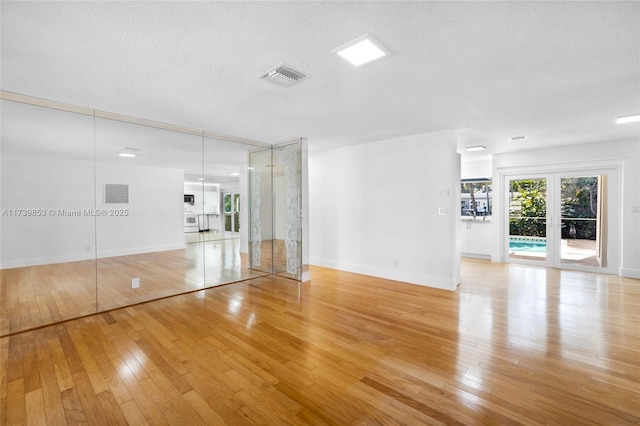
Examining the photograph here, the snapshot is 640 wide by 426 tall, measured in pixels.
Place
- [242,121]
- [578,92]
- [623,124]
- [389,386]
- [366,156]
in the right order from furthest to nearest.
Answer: [366,156] < [623,124] < [242,121] < [578,92] < [389,386]

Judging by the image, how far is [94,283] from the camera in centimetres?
387

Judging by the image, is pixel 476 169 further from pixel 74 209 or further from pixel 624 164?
pixel 74 209

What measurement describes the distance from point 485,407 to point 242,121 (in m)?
4.17

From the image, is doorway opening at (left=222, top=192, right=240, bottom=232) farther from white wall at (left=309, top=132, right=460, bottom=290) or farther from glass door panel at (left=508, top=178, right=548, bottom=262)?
glass door panel at (left=508, top=178, right=548, bottom=262)

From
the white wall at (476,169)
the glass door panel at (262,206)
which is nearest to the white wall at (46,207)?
the glass door panel at (262,206)

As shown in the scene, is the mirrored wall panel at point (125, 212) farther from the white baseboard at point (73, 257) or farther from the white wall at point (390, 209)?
the white wall at point (390, 209)

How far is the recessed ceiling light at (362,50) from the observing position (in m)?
2.05

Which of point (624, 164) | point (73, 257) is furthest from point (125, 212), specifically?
point (624, 164)

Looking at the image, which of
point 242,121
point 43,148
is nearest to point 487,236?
point 242,121

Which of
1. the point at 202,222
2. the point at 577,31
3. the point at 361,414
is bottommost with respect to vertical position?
the point at 361,414

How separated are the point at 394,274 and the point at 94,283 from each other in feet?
15.8

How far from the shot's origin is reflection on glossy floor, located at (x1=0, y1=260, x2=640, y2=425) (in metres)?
1.93

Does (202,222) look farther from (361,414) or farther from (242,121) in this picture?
(361,414)

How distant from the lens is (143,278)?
14.2 ft
